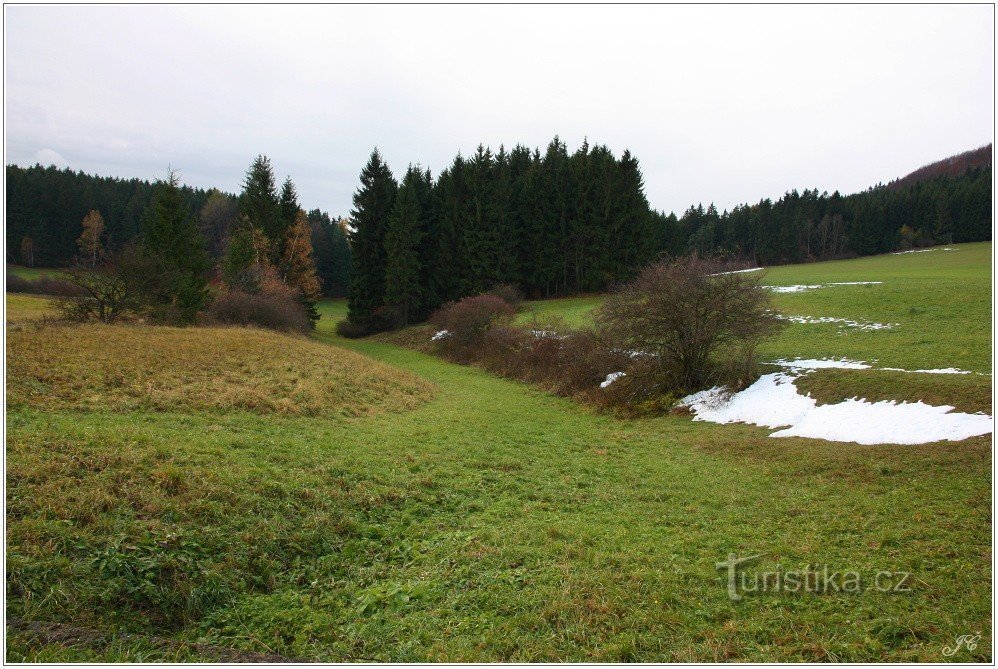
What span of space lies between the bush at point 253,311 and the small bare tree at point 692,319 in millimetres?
25921

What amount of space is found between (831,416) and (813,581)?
32.6 ft

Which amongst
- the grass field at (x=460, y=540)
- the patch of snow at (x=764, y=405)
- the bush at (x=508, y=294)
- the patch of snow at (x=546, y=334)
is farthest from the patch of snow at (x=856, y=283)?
the bush at (x=508, y=294)

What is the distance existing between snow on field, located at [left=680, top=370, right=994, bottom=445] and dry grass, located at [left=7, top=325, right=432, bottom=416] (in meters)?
11.1

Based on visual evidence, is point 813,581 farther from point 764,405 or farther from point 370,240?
point 370,240

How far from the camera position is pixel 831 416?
45.0ft

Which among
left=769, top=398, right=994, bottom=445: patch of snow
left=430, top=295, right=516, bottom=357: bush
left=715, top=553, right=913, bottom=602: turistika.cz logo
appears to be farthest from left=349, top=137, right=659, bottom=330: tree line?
left=715, top=553, right=913, bottom=602: turistika.cz logo

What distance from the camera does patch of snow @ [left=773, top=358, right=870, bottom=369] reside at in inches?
691

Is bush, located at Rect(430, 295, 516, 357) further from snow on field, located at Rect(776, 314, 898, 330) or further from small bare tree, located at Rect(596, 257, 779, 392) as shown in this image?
snow on field, located at Rect(776, 314, 898, 330)

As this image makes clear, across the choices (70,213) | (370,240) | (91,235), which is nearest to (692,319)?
(370,240)

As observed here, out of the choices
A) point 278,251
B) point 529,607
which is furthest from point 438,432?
point 278,251

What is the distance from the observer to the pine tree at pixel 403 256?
49344 mm

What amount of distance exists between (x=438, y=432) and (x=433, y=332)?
29.7 m

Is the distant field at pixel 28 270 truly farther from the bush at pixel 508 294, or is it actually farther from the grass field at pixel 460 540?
the grass field at pixel 460 540

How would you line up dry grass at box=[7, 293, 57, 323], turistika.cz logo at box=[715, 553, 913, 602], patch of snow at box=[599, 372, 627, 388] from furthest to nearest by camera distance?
dry grass at box=[7, 293, 57, 323], patch of snow at box=[599, 372, 627, 388], turistika.cz logo at box=[715, 553, 913, 602]
